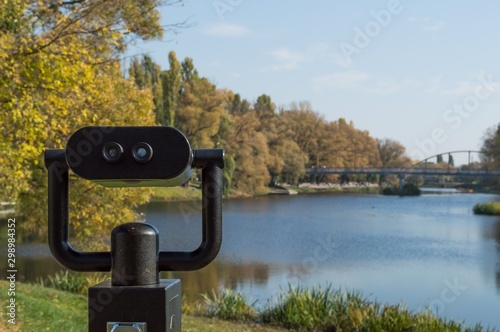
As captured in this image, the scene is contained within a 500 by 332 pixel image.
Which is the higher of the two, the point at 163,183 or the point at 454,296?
the point at 163,183

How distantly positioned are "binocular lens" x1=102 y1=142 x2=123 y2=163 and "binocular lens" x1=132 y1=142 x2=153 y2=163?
21 mm

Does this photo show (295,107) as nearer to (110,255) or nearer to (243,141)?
(243,141)

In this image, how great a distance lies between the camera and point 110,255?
41.6 inches

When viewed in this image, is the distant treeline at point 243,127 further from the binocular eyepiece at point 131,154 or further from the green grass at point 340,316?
the binocular eyepiece at point 131,154

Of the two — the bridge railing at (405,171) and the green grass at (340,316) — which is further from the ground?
the bridge railing at (405,171)

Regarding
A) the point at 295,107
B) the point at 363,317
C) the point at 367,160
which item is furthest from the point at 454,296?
the point at 367,160

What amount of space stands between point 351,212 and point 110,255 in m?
30.5

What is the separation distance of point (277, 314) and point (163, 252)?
23.9 feet

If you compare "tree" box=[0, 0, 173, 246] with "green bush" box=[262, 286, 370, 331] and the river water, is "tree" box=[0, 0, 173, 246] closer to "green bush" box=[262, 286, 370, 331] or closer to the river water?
the river water

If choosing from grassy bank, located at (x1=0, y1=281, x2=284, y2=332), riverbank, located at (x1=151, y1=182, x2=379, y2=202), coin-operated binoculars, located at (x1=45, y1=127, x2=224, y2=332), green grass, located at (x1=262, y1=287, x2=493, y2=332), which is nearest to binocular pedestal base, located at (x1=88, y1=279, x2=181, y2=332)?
coin-operated binoculars, located at (x1=45, y1=127, x2=224, y2=332)

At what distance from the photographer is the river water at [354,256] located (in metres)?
11.7

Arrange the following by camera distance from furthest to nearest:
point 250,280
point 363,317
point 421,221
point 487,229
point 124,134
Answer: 1. point 421,221
2. point 487,229
3. point 250,280
4. point 363,317
5. point 124,134

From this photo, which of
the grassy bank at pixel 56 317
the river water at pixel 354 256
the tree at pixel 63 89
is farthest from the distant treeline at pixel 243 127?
the grassy bank at pixel 56 317

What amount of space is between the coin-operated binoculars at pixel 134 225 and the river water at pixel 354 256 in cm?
828
